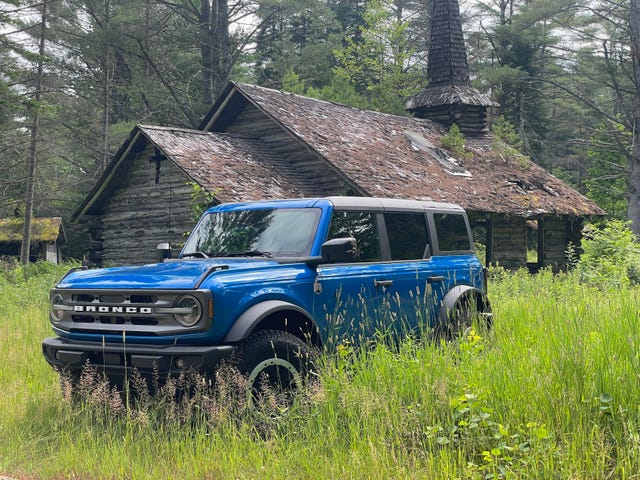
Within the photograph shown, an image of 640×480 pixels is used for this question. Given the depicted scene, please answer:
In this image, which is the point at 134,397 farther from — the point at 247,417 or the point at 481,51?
the point at 481,51

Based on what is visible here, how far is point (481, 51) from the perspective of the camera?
4444 centimetres

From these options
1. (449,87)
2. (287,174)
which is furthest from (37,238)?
(287,174)

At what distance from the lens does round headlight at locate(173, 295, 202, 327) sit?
5.41m

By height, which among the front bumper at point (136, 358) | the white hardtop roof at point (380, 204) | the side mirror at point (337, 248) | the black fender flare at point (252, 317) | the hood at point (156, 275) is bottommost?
the front bumper at point (136, 358)

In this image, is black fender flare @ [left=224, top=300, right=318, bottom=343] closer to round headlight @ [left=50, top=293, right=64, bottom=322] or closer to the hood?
the hood

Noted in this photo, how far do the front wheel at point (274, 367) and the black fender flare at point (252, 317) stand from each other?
117 millimetres

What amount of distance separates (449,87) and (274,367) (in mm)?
25932

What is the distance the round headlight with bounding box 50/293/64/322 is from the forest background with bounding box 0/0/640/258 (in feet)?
68.6

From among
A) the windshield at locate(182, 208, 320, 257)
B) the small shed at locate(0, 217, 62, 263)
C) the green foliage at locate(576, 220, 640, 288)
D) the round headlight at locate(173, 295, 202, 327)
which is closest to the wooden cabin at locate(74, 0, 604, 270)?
the green foliage at locate(576, 220, 640, 288)

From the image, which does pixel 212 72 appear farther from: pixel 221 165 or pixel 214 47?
pixel 221 165

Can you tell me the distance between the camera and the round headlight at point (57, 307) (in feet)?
20.7

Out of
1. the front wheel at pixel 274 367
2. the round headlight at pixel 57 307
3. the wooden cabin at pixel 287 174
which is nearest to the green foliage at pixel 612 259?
the wooden cabin at pixel 287 174

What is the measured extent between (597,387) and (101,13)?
33.7 m

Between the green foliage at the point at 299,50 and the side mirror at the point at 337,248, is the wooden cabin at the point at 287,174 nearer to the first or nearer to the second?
the side mirror at the point at 337,248
